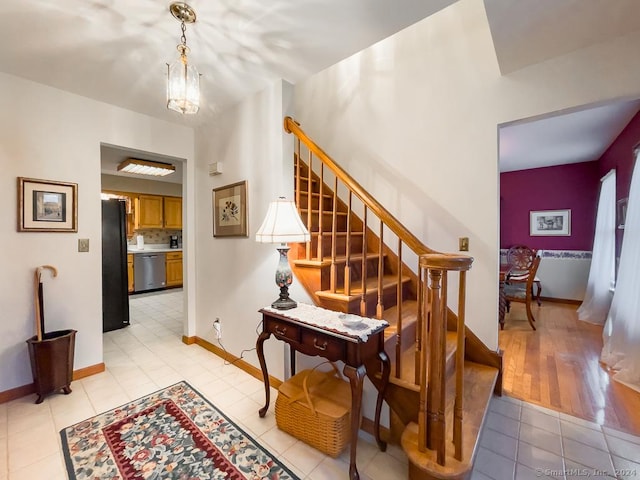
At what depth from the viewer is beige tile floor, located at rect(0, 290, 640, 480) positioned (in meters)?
1.41

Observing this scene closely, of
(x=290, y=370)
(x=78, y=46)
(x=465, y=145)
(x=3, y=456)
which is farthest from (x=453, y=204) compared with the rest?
(x=3, y=456)

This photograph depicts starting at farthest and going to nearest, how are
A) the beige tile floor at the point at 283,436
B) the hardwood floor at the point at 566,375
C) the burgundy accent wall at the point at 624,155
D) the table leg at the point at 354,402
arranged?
the burgundy accent wall at the point at 624,155 < the hardwood floor at the point at 566,375 < the beige tile floor at the point at 283,436 < the table leg at the point at 354,402

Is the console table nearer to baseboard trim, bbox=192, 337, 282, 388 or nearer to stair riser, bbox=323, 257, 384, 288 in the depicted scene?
stair riser, bbox=323, 257, 384, 288

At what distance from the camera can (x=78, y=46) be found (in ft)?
5.52

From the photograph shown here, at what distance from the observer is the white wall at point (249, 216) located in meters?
2.11

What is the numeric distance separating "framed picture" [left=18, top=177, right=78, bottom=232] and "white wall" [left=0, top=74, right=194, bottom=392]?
0.04 m

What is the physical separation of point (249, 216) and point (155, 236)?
5.01 metres

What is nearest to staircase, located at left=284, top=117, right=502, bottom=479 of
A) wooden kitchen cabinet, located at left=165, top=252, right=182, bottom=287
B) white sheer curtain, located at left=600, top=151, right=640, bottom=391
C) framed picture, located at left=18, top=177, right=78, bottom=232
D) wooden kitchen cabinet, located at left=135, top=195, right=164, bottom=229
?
white sheer curtain, located at left=600, top=151, right=640, bottom=391

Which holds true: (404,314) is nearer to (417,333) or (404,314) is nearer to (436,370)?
(417,333)

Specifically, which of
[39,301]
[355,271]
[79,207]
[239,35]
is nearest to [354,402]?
[355,271]

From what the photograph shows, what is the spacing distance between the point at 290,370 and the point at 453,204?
185cm

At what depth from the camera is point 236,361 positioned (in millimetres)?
2506

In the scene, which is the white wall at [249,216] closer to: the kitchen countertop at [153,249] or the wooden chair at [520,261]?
the kitchen countertop at [153,249]

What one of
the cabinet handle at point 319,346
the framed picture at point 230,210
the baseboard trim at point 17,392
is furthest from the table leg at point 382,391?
the baseboard trim at point 17,392
